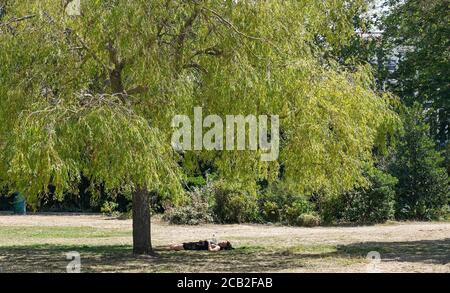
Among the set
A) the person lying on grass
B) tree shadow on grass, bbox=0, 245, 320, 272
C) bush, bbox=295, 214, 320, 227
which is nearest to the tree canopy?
tree shadow on grass, bbox=0, 245, 320, 272

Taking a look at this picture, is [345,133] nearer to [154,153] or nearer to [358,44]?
[154,153]

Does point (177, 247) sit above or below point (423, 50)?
below

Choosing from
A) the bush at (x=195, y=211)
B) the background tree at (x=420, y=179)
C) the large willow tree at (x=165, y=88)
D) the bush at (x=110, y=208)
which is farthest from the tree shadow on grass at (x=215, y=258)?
the bush at (x=110, y=208)

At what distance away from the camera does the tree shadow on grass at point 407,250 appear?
A: 1485cm

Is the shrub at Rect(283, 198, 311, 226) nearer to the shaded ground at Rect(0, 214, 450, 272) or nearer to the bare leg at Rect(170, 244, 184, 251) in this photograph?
the shaded ground at Rect(0, 214, 450, 272)

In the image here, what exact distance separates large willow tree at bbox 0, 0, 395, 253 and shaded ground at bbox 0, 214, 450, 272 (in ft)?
5.35

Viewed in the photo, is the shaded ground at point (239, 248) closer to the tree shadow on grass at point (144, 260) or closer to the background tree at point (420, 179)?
the tree shadow on grass at point (144, 260)

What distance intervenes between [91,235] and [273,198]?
7118mm

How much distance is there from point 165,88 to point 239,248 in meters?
6.06

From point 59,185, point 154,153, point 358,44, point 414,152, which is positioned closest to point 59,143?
point 59,185

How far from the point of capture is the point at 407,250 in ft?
55.4

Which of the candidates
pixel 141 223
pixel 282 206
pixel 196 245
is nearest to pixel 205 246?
pixel 196 245

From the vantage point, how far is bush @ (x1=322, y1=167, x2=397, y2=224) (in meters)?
25.8

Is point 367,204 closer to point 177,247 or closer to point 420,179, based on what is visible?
point 420,179
